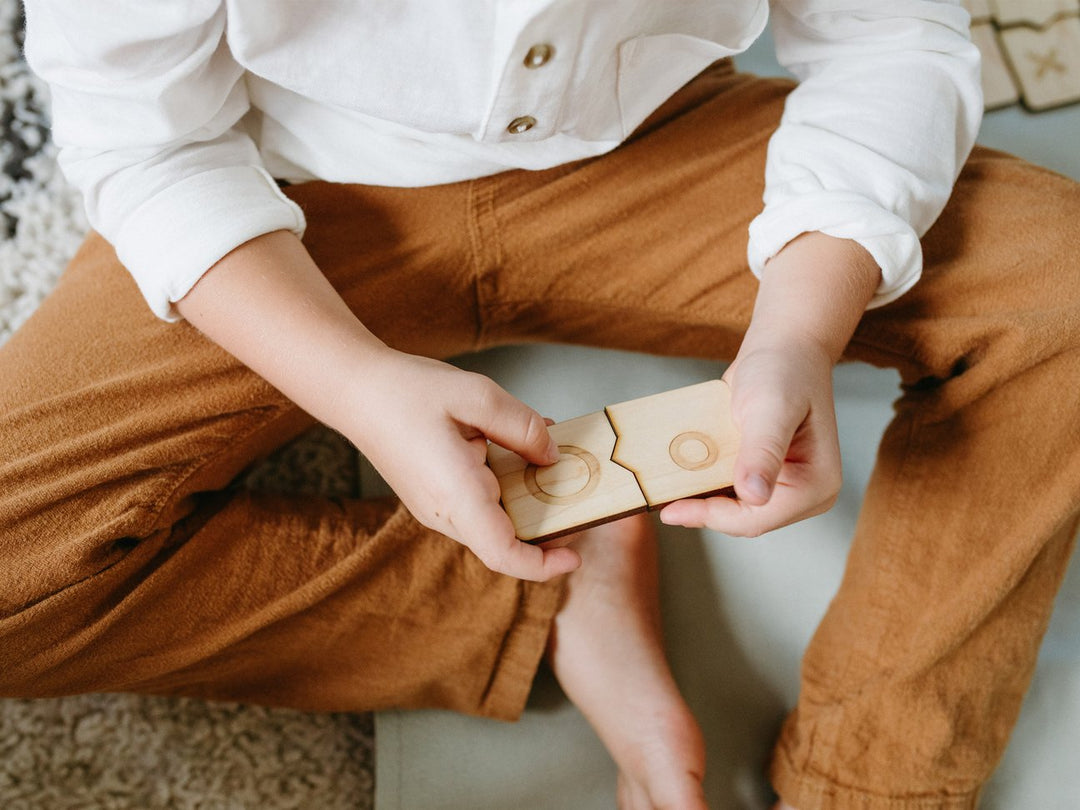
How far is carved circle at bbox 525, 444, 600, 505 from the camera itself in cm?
46

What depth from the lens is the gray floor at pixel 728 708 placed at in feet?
2.13

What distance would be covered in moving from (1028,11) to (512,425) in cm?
82

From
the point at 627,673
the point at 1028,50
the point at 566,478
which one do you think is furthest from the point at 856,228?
the point at 1028,50

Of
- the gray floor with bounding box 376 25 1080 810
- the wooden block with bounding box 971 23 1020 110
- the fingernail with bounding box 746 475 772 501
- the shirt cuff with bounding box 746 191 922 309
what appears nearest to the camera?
the fingernail with bounding box 746 475 772 501

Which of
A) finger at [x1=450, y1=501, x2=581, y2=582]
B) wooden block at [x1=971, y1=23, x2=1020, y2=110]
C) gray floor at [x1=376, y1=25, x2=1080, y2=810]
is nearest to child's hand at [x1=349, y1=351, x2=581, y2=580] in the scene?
finger at [x1=450, y1=501, x2=581, y2=582]

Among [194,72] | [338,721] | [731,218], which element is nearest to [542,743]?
[338,721]

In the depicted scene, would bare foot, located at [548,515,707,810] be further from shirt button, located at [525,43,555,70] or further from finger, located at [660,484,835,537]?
shirt button, located at [525,43,555,70]

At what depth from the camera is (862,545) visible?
0.62 metres

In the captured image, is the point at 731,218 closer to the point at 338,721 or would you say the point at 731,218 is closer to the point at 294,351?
the point at 294,351

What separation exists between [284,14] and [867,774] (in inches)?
23.4

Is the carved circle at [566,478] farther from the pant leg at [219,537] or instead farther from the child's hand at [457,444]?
the pant leg at [219,537]

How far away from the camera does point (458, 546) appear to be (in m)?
0.60

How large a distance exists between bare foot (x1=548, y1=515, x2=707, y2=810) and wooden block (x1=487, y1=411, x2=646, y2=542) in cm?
20

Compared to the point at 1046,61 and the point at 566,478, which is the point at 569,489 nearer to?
the point at 566,478
